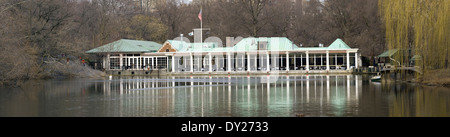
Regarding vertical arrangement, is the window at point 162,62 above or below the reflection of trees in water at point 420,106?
above

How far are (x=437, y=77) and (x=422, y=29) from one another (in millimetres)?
3332

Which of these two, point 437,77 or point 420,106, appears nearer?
point 420,106

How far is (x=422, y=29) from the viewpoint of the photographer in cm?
2794

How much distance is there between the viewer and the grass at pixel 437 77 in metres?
28.1

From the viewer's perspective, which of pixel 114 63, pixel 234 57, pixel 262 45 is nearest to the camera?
pixel 262 45

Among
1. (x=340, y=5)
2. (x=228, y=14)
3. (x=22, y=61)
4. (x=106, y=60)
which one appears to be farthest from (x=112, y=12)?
(x=22, y=61)

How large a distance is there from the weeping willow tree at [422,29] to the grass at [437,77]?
322mm

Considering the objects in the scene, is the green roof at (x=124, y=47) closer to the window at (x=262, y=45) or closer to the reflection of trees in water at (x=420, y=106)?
the window at (x=262, y=45)

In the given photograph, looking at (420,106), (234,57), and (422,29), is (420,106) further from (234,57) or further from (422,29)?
(234,57)

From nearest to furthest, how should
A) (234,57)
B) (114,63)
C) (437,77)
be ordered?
(437,77), (234,57), (114,63)

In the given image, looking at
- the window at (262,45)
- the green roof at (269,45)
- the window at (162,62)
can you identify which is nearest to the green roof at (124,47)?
the window at (162,62)

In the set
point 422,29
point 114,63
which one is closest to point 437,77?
point 422,29

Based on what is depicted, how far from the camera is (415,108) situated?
17.4m

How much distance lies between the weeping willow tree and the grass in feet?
1.06
